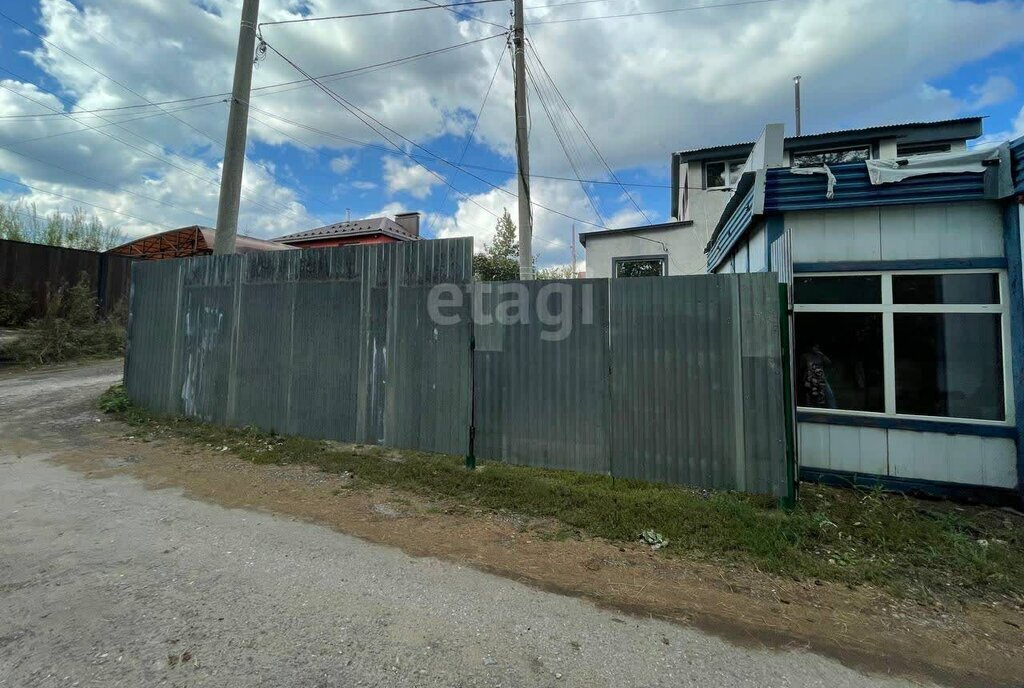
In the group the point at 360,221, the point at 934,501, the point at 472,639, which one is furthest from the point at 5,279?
the point at 934,501

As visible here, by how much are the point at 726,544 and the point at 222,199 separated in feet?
31.3

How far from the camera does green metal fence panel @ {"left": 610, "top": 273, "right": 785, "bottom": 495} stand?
4.33 m

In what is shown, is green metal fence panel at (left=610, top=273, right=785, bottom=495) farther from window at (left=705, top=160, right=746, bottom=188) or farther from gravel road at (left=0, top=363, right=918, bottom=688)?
window at (left=705, top=160, right=746, bottom=188)

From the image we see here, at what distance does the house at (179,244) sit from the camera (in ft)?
66.8

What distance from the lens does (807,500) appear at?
14.9ft

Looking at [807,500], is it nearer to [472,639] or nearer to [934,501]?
[934,501]

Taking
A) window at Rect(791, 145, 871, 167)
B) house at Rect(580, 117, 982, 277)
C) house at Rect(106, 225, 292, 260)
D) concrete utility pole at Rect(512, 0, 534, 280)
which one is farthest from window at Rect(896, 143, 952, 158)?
house at Rect(106, 225, 292, 260)

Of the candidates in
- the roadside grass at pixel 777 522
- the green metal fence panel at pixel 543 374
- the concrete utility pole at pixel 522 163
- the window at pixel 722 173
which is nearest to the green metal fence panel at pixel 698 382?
the green metal fence panel at pixel 543 374

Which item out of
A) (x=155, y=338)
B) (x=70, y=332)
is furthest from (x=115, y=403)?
(x=70, y=332)

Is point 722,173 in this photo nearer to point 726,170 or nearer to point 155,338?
point 726,170

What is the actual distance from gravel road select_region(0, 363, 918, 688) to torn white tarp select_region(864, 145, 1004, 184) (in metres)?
4.88

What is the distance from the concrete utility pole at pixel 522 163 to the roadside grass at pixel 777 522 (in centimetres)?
589

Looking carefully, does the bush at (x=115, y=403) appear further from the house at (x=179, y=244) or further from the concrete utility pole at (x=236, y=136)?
the house at (x=179, y=244)

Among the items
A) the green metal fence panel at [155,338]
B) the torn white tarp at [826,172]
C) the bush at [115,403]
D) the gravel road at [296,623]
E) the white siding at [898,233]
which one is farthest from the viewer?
the bush at [115,403]
